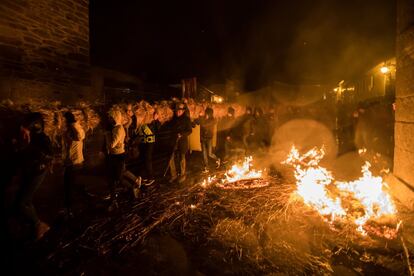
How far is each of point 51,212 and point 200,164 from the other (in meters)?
5.22

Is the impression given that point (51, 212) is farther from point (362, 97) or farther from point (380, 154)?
point (362, 97)

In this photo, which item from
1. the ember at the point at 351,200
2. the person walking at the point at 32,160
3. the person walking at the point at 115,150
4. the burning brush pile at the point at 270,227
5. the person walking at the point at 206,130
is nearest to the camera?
the burning brush pile at the point at 270,227

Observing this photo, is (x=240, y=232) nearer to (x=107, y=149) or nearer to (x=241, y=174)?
(x=241, y=174)

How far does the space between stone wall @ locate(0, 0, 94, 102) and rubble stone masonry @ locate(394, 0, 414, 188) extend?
9.31m

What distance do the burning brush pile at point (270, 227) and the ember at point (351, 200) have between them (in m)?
0.02

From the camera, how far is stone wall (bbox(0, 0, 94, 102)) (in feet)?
22.2

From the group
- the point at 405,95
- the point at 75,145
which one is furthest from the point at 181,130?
the point at 405,95

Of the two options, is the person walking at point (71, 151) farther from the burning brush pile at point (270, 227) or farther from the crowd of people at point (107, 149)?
the burning brush pile at point (270, 227)

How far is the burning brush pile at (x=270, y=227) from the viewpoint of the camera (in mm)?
3693

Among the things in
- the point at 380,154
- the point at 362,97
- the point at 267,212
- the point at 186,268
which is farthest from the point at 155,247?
the point at 362,97

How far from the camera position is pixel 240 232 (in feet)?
14.8

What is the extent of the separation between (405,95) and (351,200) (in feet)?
8.27

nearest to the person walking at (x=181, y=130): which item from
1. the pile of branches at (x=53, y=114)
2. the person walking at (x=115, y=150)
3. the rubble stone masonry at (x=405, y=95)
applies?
the person walking at (x=115, y=150)

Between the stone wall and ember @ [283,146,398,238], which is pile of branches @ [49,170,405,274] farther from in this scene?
the stone wall
